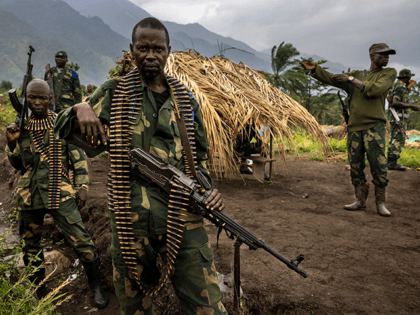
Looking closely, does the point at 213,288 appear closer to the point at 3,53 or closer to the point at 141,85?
the point at 141,85

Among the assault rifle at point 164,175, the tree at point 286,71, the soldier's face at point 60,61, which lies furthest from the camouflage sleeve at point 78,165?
the tree at point 286,71

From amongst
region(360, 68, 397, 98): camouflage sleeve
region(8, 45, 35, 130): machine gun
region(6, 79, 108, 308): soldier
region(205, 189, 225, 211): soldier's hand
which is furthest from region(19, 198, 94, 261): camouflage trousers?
region(360, 68, 397, 98): camouflage sleeve

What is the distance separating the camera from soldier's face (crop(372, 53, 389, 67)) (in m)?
4.88

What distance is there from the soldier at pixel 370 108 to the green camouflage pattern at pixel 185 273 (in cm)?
440

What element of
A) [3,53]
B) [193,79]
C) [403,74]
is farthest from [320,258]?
[3,53]

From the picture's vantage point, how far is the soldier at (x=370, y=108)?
15.9 ft

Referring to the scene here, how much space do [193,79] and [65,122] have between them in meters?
5.28

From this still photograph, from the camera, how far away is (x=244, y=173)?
9.15 metres

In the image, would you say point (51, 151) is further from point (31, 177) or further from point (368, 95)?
point (368, 95)

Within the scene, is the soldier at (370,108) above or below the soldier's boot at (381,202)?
above

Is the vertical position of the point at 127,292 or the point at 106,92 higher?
the point at 106,92

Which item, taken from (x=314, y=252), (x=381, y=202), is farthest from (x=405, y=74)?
(x=314, y=252)

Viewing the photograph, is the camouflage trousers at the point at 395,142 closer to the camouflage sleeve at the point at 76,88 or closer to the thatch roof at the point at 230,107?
the thatch roof at the point at 230,107

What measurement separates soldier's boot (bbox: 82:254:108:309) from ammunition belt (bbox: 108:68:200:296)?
1722 mm
